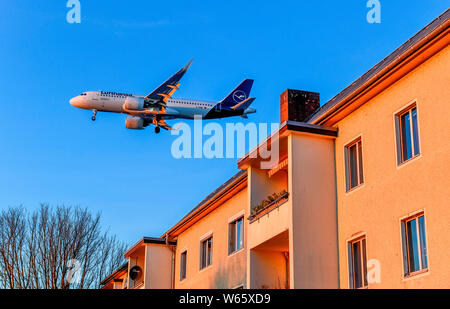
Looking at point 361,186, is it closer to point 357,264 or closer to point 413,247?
point 357,264

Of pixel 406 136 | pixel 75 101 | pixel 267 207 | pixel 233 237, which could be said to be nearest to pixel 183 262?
pixel 233 237

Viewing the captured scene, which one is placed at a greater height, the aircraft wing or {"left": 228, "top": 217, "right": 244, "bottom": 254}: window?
the aircraft wing

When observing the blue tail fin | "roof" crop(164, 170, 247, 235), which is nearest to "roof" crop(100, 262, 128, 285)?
"roof" crop(164, 170, 247, 235)

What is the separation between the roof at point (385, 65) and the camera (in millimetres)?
16889

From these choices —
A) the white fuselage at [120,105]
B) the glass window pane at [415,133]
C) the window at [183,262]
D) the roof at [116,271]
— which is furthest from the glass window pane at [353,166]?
the white fuselage at [120,105]

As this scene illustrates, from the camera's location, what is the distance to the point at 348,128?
20797mm

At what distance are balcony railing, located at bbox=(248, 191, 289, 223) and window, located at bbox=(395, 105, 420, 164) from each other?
12.8 feet

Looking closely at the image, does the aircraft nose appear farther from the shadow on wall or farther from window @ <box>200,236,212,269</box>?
the shadow on wall

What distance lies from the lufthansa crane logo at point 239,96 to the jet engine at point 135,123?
1600 centimetres

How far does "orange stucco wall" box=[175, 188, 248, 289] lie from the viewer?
26469 mm

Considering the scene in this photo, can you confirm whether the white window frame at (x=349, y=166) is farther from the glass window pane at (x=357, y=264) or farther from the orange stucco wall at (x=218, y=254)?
the orange stucco wall at (x=218, y=254)
